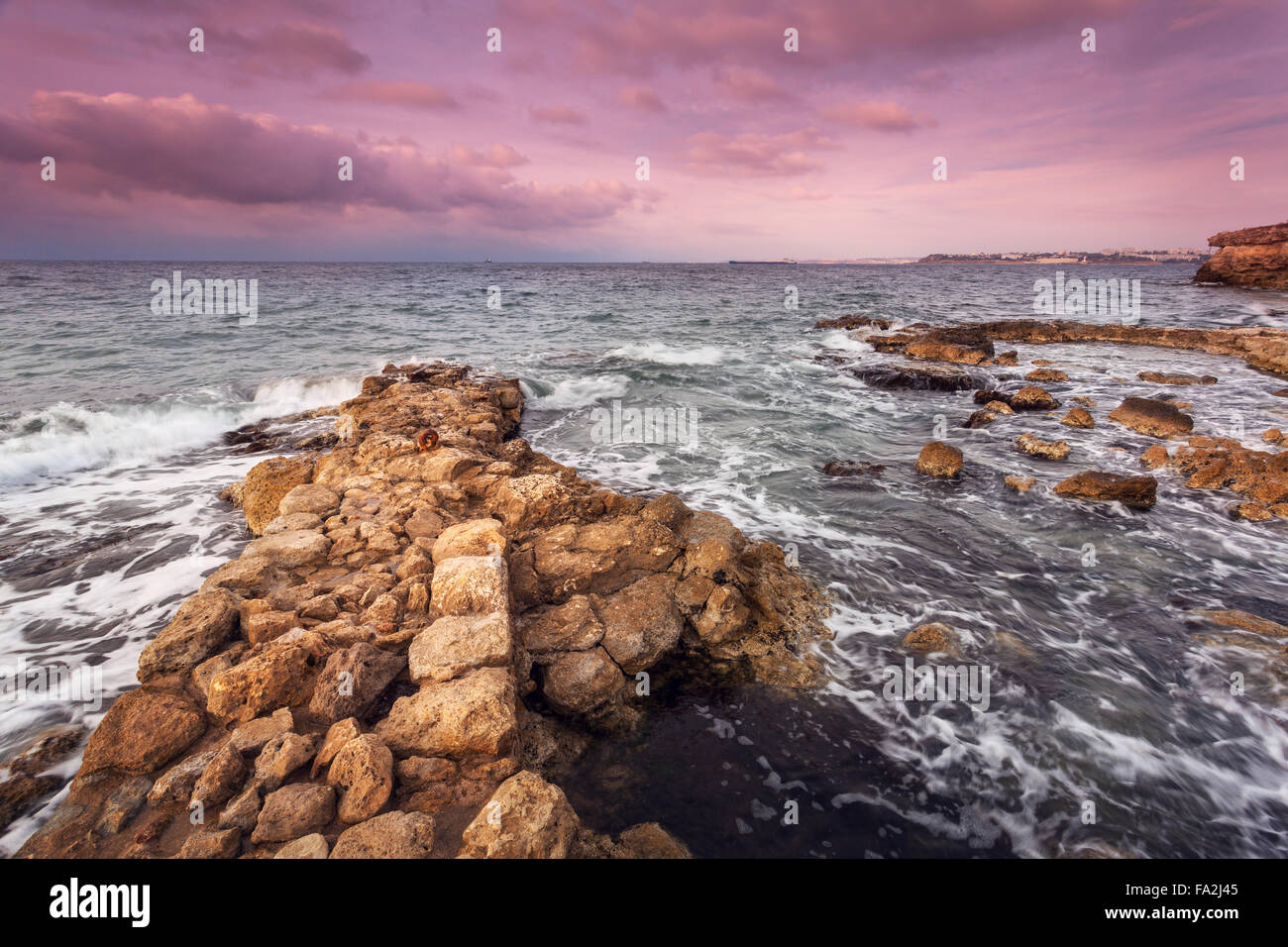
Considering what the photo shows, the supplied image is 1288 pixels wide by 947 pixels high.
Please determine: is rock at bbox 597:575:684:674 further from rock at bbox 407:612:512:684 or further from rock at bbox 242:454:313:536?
rock at bbox 242:454:313:536

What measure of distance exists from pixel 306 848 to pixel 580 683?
7.22 ft

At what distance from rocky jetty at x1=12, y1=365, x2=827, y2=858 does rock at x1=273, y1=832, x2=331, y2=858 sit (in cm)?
2

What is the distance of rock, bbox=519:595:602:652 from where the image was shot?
16.4 feet

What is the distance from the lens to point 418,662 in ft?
13.4

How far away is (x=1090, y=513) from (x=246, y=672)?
36.7 feet

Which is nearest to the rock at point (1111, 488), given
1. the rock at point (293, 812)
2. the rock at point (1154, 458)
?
the rock at point (1154, 458)

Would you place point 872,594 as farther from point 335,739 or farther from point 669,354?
point 669,354

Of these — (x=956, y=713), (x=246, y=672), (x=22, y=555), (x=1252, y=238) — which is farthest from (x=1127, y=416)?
(x=1252, y=238)

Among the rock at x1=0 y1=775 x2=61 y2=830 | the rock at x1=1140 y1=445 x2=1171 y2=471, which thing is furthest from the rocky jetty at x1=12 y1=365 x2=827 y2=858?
the rock at x1=1140 y1=445 x2=1171 y2=471

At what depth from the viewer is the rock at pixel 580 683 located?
4.61 metres

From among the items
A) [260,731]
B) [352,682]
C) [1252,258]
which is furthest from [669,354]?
[1252,258]

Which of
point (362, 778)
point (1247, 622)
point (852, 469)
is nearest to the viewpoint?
point (362, 778)

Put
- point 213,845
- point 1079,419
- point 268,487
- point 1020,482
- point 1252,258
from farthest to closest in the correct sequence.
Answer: point 1252,258 → point 1079,419 → point 1020,482 → point 268,487 → point 213,845
